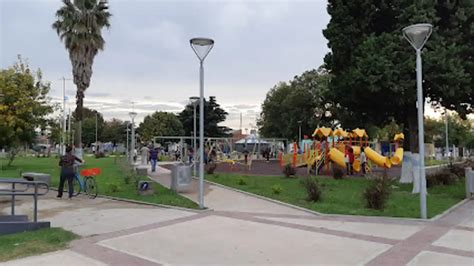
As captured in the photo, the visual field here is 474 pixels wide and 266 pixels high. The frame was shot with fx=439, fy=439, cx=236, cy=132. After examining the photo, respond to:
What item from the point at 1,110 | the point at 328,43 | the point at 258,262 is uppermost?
the point at 328,43

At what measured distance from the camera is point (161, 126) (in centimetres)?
7338

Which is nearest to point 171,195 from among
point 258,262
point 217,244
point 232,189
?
point 232,189

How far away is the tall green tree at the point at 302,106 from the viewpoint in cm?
4928

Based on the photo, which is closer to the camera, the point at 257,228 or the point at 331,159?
the point at 257,228

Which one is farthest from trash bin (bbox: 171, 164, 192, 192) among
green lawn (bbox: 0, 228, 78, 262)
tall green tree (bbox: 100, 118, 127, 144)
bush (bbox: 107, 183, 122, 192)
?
tall green tree (bbox: 100, 118, 127, 144)

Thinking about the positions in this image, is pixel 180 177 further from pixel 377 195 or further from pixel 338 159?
Answer: pixel 338 159

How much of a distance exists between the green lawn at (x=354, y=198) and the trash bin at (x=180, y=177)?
2.21 metres

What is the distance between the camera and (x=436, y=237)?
26.7 ft

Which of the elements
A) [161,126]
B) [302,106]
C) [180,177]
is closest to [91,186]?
[180,177]

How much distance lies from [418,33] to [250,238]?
6582 millimetres

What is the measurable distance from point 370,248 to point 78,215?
265 inches

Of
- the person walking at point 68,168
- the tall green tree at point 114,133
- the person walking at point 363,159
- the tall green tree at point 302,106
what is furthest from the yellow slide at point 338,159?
the tall green tree at point 114,133

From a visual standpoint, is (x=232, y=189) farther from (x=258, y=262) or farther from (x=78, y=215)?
(x=258, y=262)

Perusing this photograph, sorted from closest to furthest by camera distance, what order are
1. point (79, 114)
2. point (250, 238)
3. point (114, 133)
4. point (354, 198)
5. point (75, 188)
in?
point (250, 238), point (354, 198), point (75, 188), point (79, 114), point (114, 133)
